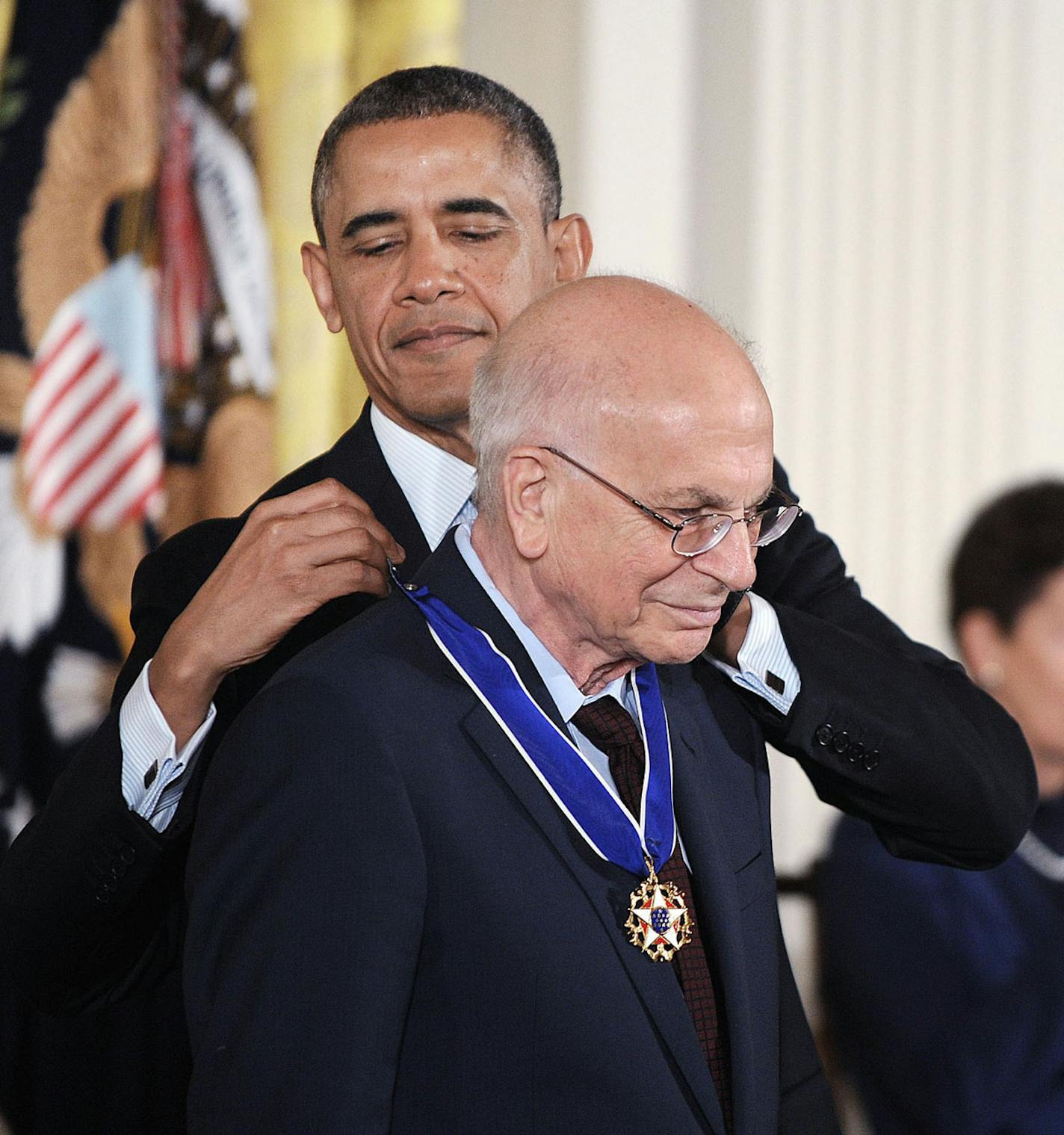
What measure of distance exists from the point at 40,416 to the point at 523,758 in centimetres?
223

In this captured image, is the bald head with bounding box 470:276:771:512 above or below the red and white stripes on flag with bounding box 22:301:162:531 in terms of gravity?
above

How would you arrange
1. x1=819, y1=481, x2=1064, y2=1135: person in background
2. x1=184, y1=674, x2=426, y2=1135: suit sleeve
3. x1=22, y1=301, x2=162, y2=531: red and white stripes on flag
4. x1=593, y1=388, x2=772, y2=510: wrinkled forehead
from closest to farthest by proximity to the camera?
1. x1=184, y1=674, x2=426, y2=1135: suit sleeve
2. x1=593, y1=388, x2=772, y2=510: wrinkled forehead
3. x1=819, y1=481, x2=1064, y2=1135: person in background
4. x1=22, y1=301, x2=162, y2=531: red and white stripes on flag

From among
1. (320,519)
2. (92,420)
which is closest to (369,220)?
(320,519)

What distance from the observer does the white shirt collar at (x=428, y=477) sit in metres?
1.71

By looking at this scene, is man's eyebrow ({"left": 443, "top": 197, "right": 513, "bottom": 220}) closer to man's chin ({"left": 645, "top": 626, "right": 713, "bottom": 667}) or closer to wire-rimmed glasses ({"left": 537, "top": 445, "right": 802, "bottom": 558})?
wire-rimmed glasses ({"left": 537, "top": 445, "right": 802, "bottom": 558})

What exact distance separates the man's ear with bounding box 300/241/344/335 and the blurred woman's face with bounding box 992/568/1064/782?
46.8 inches

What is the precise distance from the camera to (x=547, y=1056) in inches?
49.2

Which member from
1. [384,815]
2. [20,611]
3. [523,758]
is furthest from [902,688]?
[20,611]

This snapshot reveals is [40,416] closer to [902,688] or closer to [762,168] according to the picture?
[762,168]

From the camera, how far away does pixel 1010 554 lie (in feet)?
8.36

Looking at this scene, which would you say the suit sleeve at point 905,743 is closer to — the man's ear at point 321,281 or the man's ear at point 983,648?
the man's ear at point 321,281

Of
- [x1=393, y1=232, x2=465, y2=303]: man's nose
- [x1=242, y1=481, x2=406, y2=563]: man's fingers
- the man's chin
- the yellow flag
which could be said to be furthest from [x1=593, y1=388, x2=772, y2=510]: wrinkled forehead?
the yellow flag

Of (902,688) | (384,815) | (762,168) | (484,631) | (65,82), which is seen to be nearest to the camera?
(384,815)

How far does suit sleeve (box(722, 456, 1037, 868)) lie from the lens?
1605 mm
